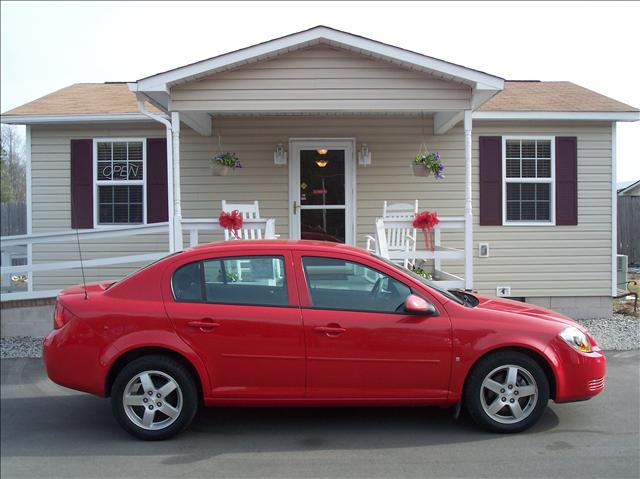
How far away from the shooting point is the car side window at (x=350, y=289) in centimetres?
481

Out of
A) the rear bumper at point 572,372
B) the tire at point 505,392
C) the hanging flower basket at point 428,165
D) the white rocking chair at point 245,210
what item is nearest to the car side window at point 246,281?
the tire at point 505,392

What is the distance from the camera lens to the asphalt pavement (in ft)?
13.9

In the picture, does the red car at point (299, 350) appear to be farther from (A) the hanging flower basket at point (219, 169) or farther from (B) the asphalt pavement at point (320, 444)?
(A) the hanging flower basket at point (219, 169)

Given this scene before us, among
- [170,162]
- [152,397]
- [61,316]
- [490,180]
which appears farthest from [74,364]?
[490,180]

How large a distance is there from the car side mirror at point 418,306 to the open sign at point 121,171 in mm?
6865

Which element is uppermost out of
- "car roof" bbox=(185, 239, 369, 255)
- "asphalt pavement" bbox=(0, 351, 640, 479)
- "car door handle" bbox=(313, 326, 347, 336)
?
"car roof" bbox=(185, 239, 369, 255)

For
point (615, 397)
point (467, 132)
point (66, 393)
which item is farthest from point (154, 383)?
point (467, 132)

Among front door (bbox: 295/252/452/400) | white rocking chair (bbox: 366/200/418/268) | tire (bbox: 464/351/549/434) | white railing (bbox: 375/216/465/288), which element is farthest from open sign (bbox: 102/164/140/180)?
tire (bbox: 464/351/549/434)

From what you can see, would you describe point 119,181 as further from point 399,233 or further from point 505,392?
point 505,392

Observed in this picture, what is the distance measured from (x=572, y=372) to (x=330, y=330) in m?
1.89

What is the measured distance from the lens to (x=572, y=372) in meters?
4.82

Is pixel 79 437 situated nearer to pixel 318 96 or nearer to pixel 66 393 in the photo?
pixel 66 393

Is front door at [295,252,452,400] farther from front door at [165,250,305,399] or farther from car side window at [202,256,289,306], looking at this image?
car side window at [202,256,289,306]

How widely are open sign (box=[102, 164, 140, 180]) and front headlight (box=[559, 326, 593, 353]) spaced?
7.55 meters
